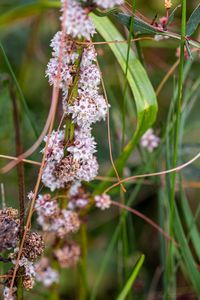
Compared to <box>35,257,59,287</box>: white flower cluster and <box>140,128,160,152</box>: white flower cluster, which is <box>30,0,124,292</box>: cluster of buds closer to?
<box>35,257,59,287</box>: white flower cluster

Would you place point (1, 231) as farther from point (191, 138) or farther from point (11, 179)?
point (191, 138)

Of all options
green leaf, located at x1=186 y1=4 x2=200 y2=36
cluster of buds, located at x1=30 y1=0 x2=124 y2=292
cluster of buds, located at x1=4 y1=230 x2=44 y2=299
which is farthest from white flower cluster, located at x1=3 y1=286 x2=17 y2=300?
green leaf, located at x1=186 y1=4 x2=200 y2=36

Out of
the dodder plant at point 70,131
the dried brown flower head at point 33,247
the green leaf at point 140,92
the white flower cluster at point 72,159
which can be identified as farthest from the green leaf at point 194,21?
the dried brown flower head at point 33,247

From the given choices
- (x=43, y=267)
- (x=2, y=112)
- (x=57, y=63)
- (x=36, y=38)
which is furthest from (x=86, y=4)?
(x=36, y=38)

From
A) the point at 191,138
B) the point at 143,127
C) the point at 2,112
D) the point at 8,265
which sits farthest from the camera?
the point at 191,138

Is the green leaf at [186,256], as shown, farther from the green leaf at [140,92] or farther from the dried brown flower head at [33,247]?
the dried brown flower head at [33,247]

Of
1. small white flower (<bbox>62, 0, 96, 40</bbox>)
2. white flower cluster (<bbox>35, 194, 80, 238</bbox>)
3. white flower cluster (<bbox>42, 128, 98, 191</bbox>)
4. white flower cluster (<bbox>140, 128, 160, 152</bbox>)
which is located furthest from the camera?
white flower cluster (<bbox>140, 128, 160, 152</bbox>)

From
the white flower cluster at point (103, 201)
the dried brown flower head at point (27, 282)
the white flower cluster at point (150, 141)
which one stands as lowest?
the dried brown flower head at point (27, 282)

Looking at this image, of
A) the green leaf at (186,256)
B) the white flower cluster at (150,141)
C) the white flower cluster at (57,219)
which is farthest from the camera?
the white flower cluster at (150,141)

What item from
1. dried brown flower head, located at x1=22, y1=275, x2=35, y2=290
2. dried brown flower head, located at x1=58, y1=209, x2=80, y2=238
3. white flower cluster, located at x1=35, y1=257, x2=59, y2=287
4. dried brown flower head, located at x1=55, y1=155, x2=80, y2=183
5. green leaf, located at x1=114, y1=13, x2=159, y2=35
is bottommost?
white flower cluster, located at x1=35, y1=257, x2=59, y2=287
